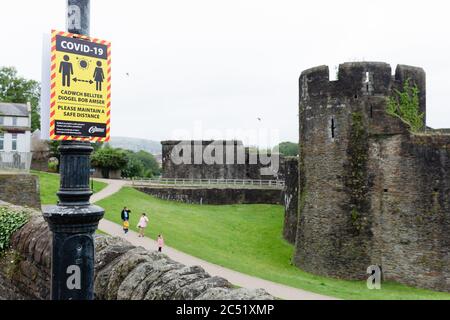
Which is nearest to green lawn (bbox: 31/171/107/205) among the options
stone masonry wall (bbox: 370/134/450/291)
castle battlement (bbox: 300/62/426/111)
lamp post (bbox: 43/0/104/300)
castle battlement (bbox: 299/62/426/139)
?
castle battlement (bbox: 299/62/426/139)

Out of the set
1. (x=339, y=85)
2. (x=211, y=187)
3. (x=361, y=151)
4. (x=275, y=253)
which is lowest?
(x=275, y=253)

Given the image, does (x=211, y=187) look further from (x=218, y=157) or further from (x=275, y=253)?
(x=275, y=253)

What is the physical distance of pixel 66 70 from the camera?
152 inches

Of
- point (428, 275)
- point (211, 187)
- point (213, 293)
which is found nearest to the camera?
point (213, 293)

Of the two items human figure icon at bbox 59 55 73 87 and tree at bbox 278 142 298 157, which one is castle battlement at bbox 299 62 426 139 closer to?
human figure icon at bbox 59 55 73 87

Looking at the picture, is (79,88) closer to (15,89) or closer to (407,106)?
(407,106)

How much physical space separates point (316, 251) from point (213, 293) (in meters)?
17.5

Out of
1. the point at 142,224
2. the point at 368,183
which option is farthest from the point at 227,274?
the point at 368,183

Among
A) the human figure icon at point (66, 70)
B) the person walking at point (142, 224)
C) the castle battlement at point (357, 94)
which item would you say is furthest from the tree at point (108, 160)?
the human figure icon at point (66, 70)

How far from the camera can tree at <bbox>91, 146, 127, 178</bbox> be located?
46406 millimetres

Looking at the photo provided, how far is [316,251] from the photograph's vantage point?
20562 mm

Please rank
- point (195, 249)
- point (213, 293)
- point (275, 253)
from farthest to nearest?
1. point (275, 253)
2. point (195, 249)
3. point (213, 293)

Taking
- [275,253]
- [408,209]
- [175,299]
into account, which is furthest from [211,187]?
[175,299]
